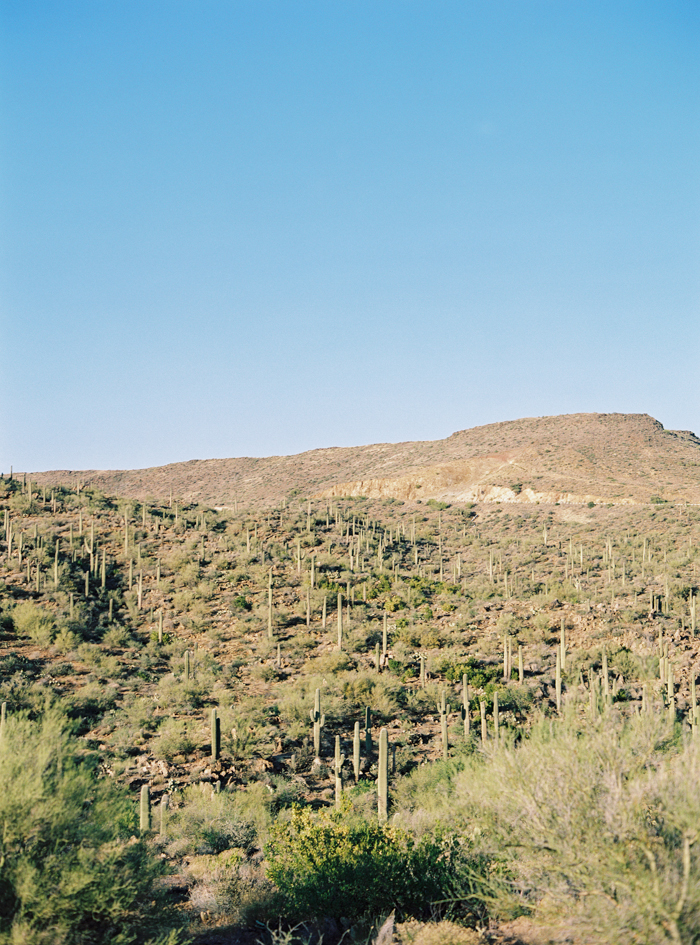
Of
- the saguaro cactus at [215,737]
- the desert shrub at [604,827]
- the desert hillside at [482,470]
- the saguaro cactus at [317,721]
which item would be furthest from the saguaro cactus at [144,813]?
the desert hillside at [482,470]

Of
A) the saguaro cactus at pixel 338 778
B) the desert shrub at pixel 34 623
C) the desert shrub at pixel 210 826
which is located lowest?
the desert shrub at pixel 210 826

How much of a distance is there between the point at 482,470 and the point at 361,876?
6716cm

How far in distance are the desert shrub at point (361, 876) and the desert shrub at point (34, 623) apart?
18.0m

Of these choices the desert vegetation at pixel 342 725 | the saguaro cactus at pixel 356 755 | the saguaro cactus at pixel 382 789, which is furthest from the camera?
the saguaro cactus at pixel 356 755

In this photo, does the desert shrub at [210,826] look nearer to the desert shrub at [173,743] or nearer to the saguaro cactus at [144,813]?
the saguaro cactus at [144,813]

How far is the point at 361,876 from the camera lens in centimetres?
1009

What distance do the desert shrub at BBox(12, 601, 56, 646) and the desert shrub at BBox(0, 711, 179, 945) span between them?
17.9 metres

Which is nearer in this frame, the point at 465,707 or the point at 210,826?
the point at 210,826

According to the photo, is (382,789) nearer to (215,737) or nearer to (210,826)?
(210,826)

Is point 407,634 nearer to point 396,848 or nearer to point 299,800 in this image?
point 299,800

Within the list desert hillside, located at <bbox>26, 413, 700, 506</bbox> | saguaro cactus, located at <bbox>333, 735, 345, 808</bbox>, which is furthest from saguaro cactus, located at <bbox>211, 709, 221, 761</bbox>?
desert hillside, located at <bbox>26, 413, 700, 506</bbox>

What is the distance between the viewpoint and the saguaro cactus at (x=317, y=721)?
19547mm

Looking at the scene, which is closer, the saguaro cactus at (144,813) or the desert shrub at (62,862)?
the desert shrub at (62,862)

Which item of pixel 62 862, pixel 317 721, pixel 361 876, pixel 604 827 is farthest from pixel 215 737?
pixel 604 827
